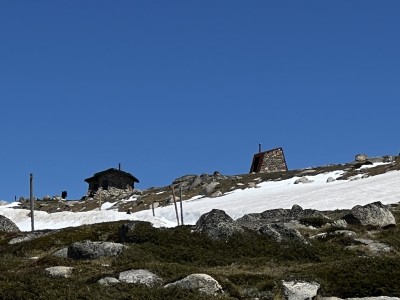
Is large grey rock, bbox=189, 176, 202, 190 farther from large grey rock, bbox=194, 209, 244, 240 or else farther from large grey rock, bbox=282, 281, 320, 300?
large grey rock, bbox=282, 281, 320, 300

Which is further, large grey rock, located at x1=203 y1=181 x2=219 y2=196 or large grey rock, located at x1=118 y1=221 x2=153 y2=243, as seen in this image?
large grey rock, located at x1=203 y1=181 x2=219 y2=196

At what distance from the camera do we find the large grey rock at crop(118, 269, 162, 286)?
19.4 meters

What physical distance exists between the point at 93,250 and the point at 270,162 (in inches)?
2886

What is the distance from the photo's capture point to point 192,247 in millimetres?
27312

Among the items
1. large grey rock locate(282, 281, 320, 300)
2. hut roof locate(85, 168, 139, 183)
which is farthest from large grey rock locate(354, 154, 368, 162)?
large grey rock locate(282, 281, 320, 300)

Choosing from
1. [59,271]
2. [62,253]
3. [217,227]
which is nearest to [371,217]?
[217,227]

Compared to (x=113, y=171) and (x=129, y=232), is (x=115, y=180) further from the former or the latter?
(x=129, y=232)

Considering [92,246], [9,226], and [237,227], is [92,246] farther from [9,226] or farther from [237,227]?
[9,226]

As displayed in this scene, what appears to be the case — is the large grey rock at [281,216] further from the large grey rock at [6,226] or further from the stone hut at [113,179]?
the stone hut at [113,179]

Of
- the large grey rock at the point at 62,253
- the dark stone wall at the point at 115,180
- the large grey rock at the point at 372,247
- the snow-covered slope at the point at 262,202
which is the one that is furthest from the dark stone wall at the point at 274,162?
the large grey rock at the point at 62,253

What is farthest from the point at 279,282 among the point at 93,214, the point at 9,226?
the point at 93,214

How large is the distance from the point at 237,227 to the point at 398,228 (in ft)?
32.7

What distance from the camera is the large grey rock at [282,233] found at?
28589mm

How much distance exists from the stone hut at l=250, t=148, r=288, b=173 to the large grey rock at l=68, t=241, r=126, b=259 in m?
71.8
